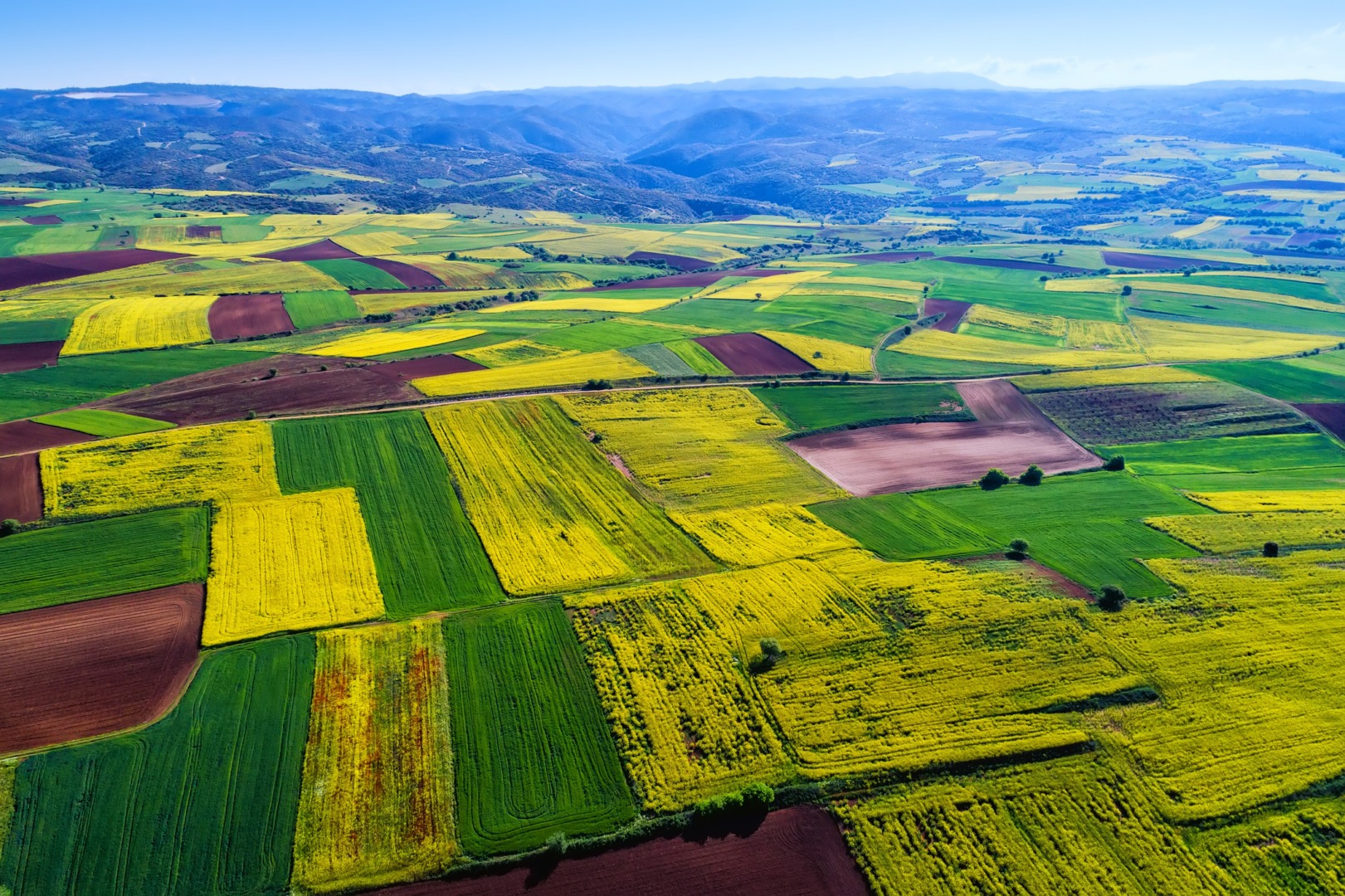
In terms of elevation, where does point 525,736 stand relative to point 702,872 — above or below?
above

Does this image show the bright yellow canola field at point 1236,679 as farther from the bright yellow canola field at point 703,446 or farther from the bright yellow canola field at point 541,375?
the bright yellow canola field at point 541,375

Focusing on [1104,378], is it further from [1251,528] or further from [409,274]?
[409,274]

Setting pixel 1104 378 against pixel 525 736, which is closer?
pixel 525 736

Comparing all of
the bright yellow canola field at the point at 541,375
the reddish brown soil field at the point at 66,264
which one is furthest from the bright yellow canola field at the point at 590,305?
the reddish brown soil field at the point at 66,264

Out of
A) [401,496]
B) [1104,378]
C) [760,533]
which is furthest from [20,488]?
[1104,378]

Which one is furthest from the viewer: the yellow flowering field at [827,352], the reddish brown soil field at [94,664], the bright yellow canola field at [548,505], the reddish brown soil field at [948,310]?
the reddish brown soil field at [948,310]

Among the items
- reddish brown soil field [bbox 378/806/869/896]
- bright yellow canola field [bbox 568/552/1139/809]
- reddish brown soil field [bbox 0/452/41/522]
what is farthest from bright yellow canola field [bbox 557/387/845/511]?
reddish brown soil field [bbox 0/452/41/522]

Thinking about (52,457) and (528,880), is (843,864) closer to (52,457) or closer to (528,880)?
(528,880)
